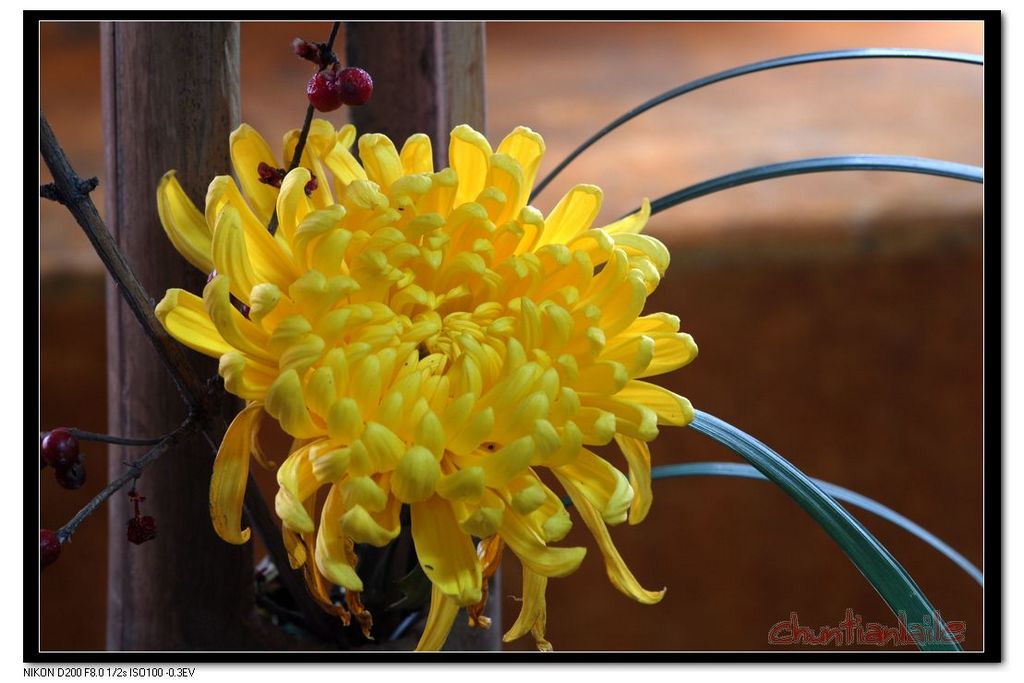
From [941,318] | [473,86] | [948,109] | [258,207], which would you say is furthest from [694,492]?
[258,207]

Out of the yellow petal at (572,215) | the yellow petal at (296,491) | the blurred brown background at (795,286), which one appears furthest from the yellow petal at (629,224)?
the blurred brown background at (795,286)

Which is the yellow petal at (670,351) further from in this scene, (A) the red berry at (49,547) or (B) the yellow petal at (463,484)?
(A) the red berry at (49,547)

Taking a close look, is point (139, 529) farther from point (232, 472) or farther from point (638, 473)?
point (638, 473)

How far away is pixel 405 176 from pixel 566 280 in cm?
5

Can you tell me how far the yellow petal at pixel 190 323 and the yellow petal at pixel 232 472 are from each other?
0.06 feet

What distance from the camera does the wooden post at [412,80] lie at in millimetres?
401

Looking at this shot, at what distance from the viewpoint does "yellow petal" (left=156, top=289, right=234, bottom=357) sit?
9.6 inches

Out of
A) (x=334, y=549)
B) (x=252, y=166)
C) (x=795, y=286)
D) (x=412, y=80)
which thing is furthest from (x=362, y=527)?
(x=795, y=286)

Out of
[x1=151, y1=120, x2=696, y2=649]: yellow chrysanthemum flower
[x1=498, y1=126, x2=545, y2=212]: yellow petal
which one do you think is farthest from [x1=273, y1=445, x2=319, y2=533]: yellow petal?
[x1=498, y1=126, x2=545, y2=212]: yellow petal

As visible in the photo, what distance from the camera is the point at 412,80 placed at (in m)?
0.40

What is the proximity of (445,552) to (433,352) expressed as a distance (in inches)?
2.1

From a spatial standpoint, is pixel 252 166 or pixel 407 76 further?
pixel 407 76
